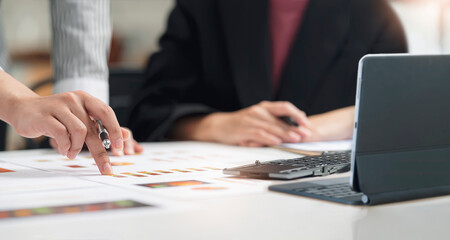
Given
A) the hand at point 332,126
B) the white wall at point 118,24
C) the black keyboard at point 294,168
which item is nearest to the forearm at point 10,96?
the black keyboard at point 294,168

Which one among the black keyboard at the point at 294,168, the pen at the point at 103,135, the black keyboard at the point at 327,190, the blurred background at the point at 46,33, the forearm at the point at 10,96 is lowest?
the blurred background at the point at 46,33

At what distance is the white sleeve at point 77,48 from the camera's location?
4.08ft

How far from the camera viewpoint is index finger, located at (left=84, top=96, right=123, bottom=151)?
757 millimetres

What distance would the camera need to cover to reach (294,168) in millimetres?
734

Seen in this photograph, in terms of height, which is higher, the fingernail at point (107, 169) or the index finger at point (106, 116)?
the index finger at point (106, 116)

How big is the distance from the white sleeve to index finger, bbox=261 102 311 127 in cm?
Result: 37

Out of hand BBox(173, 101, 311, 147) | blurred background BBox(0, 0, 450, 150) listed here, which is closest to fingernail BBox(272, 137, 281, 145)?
hand BBox(173, 101, 311, 147)

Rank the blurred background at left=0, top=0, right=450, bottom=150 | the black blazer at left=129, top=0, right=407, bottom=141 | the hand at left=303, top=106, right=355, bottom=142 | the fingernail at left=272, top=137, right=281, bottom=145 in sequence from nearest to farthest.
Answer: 1. the fingernail at left=272, top=137, right=281, bottom=145
2. the hand at left=303, top=106, right=355, bottom=142
3. the black blazer at left=129, top=0, right=407, bottom=141
4. the blurred background at left=0, top=0, right=450, bottom=150

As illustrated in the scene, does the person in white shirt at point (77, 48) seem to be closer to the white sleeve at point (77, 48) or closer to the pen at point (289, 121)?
the white sleeve at point (77, 48)

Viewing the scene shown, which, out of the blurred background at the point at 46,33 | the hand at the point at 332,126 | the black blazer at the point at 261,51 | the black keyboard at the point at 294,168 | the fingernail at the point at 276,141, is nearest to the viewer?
the black keyboard at the point at 294,168

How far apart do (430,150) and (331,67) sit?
0.93 m

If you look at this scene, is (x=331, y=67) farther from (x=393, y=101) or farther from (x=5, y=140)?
(x=393, y=101)

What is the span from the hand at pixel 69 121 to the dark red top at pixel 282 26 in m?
0.87

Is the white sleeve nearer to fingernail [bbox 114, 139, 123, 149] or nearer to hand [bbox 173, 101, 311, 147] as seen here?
hand [bbox 173, 101, 311, 147]
